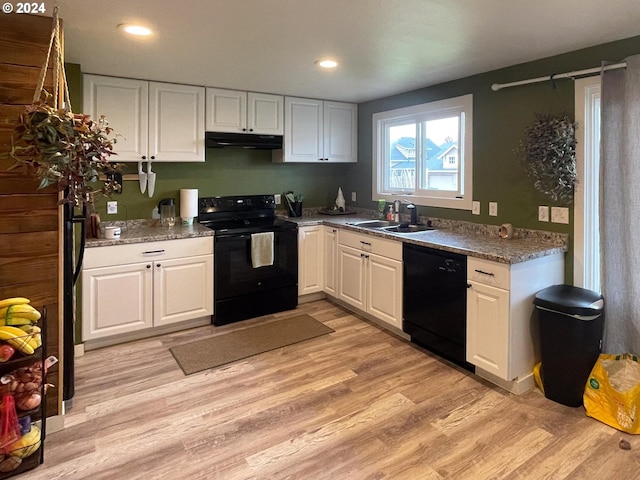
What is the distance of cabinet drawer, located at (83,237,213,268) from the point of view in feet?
10.3

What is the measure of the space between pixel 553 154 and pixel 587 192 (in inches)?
13.3

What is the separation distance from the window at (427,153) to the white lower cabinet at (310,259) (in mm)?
853

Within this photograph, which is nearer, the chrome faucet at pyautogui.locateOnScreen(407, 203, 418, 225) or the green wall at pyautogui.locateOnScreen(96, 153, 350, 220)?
the green wall at pyautogui.locateOnScreen(96, 153, 350, 220)

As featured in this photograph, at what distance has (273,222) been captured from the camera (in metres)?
4.18

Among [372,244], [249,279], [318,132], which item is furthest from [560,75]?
[249,279]

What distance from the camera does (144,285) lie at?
11.0 ft

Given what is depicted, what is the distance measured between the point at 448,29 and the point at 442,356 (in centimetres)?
222

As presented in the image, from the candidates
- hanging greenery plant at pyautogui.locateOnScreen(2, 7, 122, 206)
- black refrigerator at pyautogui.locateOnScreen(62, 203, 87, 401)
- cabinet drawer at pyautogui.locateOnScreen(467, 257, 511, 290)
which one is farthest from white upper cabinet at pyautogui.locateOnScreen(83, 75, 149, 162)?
cabinet drawer at pyautogui.locateOnScreen(467, 257, 511, 290)

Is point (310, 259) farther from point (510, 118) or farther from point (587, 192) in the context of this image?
point (587, 192)

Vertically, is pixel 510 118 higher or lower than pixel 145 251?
higher

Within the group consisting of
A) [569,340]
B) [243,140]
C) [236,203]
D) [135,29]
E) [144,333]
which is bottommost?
[144,333]

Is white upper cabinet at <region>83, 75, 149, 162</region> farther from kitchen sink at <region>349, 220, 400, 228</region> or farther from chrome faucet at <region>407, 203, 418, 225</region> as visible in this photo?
chrome faucet at <region>407, 203, 418, 225</region>

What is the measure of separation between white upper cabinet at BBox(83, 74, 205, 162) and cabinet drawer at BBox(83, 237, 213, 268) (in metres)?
0.76

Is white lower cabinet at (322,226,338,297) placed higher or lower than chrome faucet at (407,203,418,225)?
lower
